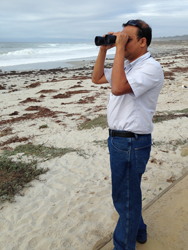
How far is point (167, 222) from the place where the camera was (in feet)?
7.63

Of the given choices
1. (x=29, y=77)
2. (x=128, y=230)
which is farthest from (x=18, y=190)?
(x=29, y=77)

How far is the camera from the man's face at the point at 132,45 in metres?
1.62

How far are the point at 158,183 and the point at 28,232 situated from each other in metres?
2.05

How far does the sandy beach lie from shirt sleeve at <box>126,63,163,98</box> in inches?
72.3

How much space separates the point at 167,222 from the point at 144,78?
1626mm

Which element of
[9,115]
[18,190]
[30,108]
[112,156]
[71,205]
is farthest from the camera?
[30,108]

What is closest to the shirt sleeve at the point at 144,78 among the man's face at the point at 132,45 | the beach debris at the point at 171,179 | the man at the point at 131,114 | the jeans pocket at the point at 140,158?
the man at the point at 131,114

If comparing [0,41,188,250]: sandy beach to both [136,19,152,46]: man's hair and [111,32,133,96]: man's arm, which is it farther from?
[136,19,152,46]: man's hair

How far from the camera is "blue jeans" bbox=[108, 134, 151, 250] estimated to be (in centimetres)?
171

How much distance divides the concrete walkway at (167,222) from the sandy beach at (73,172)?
0.44m

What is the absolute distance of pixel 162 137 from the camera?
5.29 meters

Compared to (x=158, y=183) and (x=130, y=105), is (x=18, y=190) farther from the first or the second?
(x=130, y=105)

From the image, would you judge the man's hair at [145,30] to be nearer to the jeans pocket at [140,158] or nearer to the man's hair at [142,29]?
the man's hair at [142,29]

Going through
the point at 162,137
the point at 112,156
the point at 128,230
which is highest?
the point at 112,156
